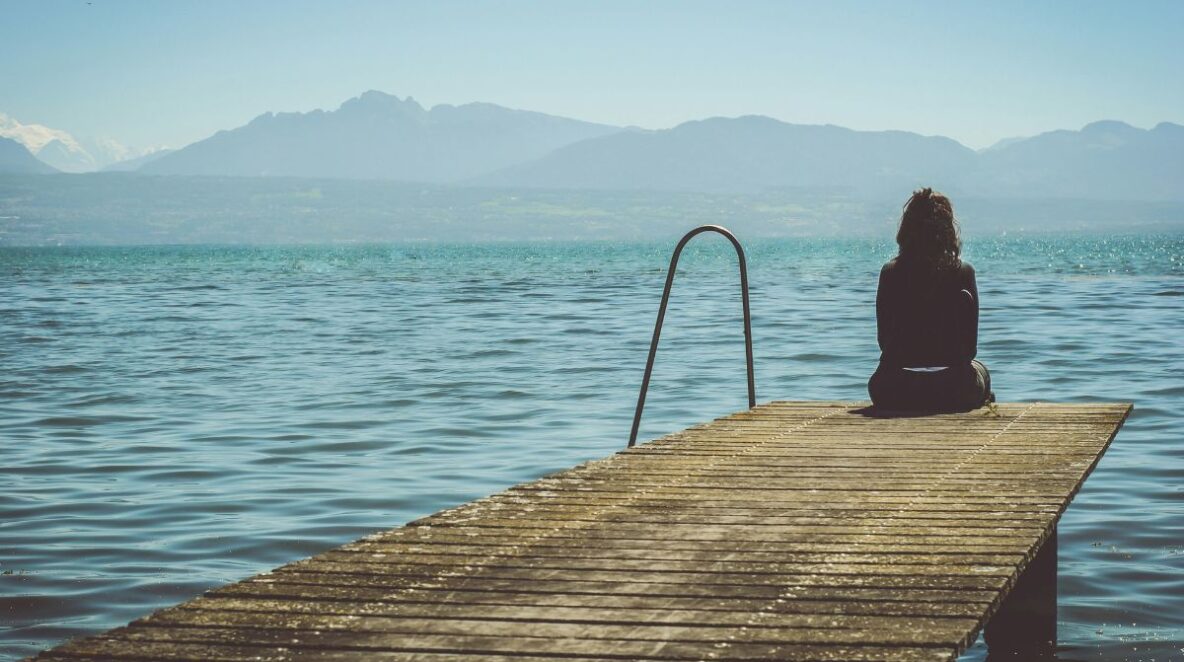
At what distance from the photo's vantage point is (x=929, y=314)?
347 inches

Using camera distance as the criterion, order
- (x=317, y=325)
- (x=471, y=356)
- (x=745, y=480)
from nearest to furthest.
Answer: (x=745, y=480), (x=471, y=356), (x=317, y=325)

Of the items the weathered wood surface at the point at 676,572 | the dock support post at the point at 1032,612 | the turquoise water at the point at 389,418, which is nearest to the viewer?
the weathered wood surface at the point at 676,572

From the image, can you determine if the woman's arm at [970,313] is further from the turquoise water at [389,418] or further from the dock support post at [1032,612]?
the dock support post at [1032,612]

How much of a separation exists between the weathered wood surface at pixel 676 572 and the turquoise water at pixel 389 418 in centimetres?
148

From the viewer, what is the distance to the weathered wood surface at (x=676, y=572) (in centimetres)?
402

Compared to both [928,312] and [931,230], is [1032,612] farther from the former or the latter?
[931,230]

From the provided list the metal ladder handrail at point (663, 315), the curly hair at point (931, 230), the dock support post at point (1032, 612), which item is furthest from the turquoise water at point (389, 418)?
the curly hair at point (931, 230)

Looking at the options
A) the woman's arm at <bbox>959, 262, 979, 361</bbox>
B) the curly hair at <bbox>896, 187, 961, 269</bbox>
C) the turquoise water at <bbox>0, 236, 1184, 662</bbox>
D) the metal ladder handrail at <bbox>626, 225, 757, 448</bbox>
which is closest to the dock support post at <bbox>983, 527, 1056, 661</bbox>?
the turquoise water at <bbox>0, 236, 1184, 662</bbox>

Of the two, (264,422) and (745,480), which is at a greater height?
(745,480)

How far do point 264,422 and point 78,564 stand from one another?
6.15 metres

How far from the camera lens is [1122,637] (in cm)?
722

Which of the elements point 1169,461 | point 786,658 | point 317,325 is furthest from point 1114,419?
point 317,325

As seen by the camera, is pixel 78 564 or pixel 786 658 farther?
pixel 78 564

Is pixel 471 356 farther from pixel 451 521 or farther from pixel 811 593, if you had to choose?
pixel 811 593
